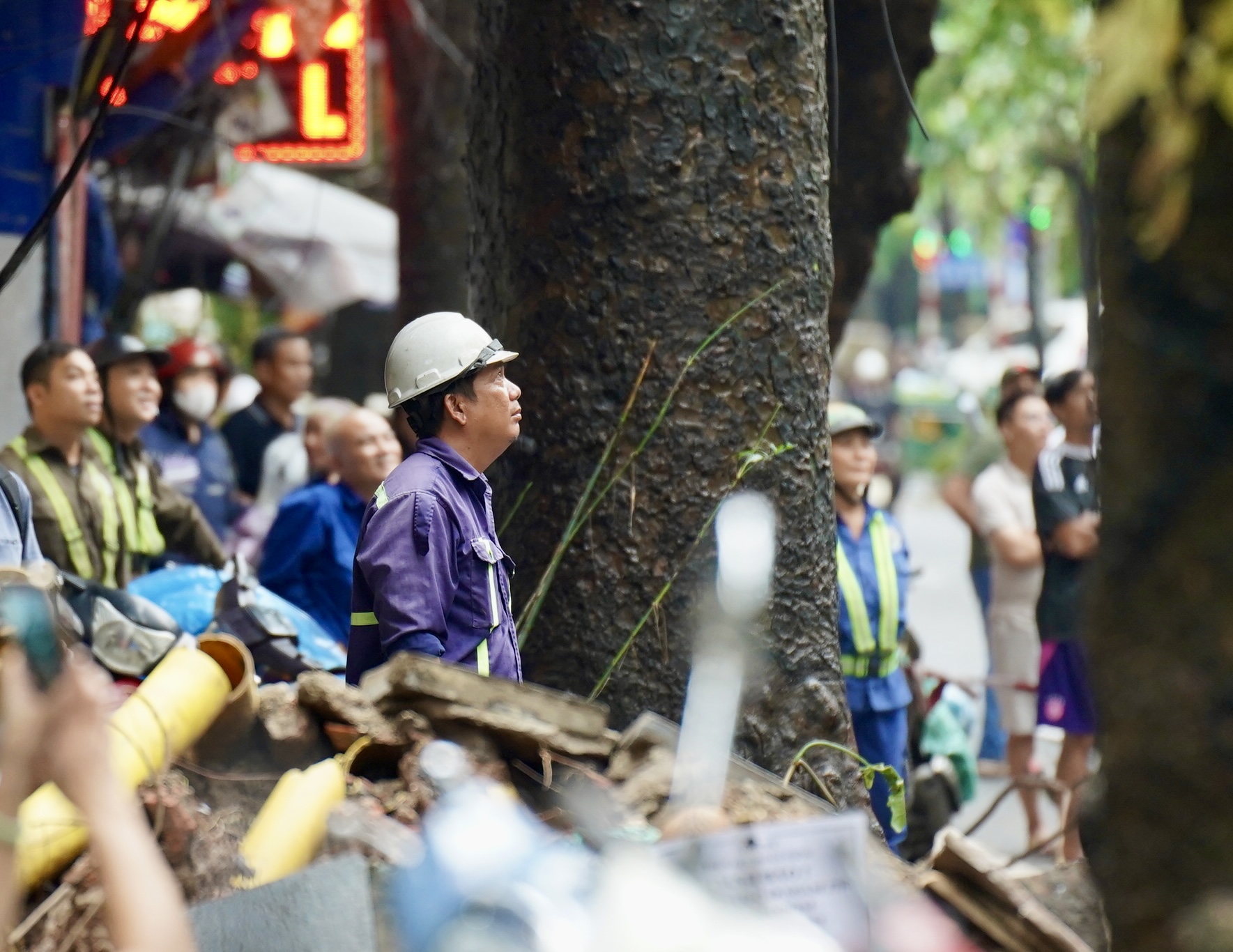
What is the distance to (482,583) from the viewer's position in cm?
407

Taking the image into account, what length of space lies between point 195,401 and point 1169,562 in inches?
313

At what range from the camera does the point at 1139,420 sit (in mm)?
2111

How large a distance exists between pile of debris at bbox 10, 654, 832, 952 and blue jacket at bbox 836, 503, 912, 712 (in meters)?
2.72

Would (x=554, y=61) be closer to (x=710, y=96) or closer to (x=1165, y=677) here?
(x=710, y=96)

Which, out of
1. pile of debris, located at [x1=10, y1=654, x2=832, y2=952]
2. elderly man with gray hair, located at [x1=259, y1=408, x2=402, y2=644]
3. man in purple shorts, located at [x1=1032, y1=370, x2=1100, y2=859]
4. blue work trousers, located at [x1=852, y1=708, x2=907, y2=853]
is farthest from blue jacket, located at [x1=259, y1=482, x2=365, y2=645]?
man in purple shorts, located at [x1=1032, y1=370, x2=1100, y2=859]

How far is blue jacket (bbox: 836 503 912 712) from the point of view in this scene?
6188 mm

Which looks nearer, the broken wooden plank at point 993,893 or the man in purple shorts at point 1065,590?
the broken wooden plank at point 993,893

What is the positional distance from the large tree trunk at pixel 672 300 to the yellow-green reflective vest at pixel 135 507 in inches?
120

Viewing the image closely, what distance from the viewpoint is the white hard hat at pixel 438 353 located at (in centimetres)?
410

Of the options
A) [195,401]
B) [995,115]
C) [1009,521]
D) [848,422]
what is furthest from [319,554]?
[995,115]

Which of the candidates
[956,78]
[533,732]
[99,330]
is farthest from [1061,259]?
[533,732]

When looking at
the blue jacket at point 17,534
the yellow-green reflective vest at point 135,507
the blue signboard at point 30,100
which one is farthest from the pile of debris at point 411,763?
the blue signboard at point 30,100

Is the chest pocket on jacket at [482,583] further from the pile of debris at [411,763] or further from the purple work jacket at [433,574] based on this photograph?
the pile of debris at [411,763]

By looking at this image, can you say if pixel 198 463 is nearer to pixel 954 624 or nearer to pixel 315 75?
pixel 315 75
